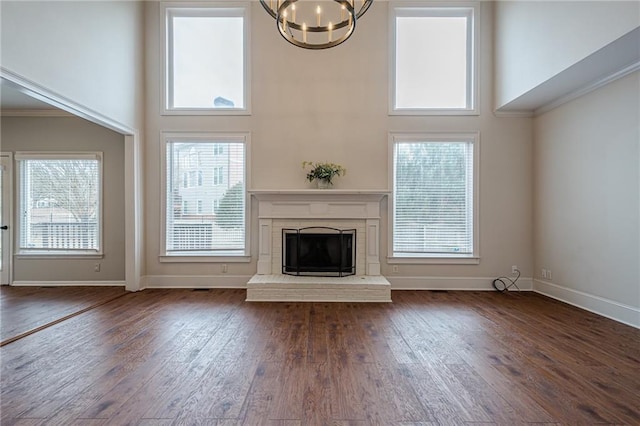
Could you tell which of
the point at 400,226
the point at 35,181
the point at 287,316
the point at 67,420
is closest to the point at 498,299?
the point at 400,226

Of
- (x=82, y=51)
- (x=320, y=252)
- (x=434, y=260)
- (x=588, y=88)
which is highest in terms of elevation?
(x=82, y=51)

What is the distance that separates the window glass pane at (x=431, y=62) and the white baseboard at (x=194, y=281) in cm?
387

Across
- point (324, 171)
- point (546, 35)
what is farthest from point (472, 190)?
point (324, 171)

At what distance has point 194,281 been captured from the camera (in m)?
5.37

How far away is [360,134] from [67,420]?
4735mm

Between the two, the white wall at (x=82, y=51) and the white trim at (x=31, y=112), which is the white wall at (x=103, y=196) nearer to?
the white trim at (x=31, y=112)

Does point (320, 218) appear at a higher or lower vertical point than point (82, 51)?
lower

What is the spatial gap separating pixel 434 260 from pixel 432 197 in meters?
1.02

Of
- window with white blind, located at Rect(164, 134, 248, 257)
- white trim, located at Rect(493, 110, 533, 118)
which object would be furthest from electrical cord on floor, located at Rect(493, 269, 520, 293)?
window with white blind, located at Rect(164, 134, 248, 257)

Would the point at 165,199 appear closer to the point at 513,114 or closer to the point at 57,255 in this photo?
the point at 57,255

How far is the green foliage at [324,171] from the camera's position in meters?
5.10

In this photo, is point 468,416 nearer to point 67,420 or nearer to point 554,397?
point 554,397

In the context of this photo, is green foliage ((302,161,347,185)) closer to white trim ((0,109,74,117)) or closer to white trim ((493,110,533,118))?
white trim ((493,110,533,118))

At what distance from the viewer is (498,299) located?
187 inches
